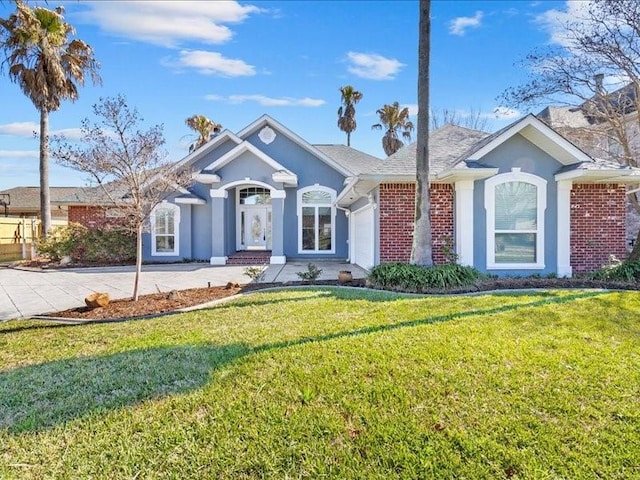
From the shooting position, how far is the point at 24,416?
11.2ft

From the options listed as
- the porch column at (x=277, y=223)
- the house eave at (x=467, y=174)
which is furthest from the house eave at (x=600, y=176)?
the porch column at (x=277, y=223)

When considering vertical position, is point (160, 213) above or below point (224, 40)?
below

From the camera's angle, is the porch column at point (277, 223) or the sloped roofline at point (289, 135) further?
the sloped roofline at point (289, 135)

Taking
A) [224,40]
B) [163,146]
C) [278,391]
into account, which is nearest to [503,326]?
[278,391]

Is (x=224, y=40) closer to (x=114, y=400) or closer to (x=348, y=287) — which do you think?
(x=348, y=287)

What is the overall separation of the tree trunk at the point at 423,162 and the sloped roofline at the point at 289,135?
28.8 ft

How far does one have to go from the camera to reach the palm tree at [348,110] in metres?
33.8

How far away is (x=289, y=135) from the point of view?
62.1 ft

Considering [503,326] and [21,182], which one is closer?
[503,326]

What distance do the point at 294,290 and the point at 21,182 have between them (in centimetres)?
3763

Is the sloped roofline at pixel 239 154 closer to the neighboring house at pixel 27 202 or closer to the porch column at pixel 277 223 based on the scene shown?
the porch column at pixel 277 223

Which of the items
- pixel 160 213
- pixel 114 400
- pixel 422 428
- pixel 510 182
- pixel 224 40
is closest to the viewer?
pixel 422 428

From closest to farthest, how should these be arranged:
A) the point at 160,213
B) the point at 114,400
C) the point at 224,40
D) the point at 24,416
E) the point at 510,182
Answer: the point at 24,416, the point at 114,400, the point at 510,182, the point at 224,40, the point at 160,213

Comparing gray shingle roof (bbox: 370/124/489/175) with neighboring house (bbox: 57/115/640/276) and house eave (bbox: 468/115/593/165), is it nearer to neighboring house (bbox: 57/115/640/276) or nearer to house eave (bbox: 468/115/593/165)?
neighboring house (bbox: 57/115/640/276)
